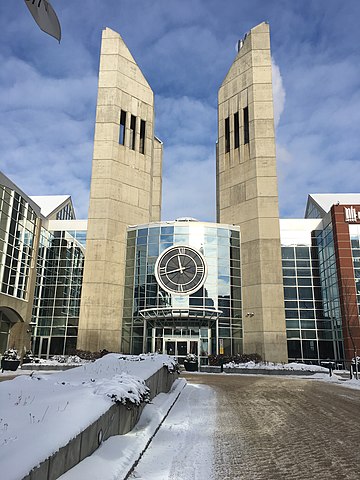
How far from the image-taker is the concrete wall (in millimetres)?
3581

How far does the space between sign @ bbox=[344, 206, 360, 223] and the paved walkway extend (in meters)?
30.1

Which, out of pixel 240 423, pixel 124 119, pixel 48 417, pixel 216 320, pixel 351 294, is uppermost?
pixel 124 119

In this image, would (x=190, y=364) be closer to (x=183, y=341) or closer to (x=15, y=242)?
(x=183, y=341)

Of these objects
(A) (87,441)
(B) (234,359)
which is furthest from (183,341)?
(A) (87,441)

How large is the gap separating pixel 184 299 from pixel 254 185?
14.2m

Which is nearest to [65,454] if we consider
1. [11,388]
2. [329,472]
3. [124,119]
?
[11,388]

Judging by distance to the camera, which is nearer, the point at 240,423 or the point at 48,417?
the point at 48,417

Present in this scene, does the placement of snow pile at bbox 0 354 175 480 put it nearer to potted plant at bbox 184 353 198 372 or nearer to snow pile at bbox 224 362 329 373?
potted plant at bbox 184 353 198 372

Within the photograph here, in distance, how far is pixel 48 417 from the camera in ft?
14.8

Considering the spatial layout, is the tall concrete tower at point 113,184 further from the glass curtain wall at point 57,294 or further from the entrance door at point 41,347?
the entrance door at point 41,347

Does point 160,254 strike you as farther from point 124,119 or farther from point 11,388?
point 11,388

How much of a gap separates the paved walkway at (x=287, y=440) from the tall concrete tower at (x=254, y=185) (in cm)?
2636

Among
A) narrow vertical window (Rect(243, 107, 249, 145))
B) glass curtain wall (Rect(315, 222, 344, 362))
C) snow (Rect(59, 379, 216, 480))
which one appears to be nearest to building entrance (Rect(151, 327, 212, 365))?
glass curtain wall (Rect(315, 222, 344, 362))

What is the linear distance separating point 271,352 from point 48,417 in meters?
35.9
